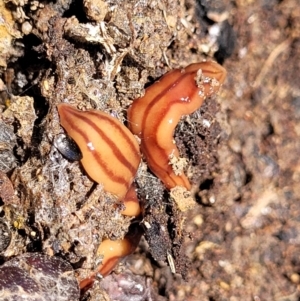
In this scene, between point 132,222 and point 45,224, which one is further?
point 132,222

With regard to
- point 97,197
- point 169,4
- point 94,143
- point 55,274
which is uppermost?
point 169,4

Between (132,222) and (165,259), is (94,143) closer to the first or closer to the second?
(132,222)

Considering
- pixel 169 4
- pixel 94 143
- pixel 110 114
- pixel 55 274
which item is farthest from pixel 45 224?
pixel 169 4

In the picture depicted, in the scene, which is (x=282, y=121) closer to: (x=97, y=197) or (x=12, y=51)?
(x=97, y=197)

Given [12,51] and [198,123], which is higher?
[198,123]

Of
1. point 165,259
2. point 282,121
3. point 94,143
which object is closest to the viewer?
point 94,143

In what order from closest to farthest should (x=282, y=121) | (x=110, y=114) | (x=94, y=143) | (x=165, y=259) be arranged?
(x=94, y=143)
(x=110, y=114)
(x=165, y=259)
(x=282, y=121)
